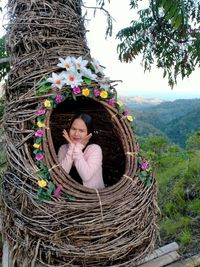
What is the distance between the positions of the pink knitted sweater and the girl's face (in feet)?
0.23

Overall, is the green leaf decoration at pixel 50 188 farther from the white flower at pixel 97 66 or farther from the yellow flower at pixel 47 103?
the white flower at pixel 97 66

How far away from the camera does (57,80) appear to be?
2066mm

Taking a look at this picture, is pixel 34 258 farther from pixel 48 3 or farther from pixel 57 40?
pixel 48 3

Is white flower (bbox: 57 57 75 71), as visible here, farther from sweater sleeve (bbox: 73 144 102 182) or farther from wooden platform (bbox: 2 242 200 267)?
wooden platform (bbox: 2 242 200 267)

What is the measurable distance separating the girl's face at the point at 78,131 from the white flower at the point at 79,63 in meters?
0.48

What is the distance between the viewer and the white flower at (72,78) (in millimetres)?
2082

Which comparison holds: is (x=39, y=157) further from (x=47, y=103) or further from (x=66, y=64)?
(x=66, y=64)

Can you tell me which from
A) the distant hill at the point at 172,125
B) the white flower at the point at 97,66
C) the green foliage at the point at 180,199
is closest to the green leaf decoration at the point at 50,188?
the white flower at the point at 97,66

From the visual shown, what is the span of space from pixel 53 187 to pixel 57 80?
0.56 meters

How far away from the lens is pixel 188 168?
536 centimetres

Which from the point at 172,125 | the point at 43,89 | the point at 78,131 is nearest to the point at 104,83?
the point at 43,89

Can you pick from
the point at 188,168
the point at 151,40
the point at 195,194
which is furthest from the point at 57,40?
the point at 188,168

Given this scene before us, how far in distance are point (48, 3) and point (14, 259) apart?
142 cm

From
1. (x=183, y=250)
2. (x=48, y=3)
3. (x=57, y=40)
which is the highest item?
(x=48, y=3)
